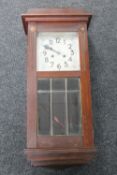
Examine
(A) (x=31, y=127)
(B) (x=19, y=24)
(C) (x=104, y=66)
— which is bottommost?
(A) (x=31, y=127)

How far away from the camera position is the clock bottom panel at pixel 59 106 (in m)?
0.75

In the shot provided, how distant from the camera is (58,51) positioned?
0.79 metres

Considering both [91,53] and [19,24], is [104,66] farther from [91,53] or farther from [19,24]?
[19,24]

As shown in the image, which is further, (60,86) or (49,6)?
(49,6)

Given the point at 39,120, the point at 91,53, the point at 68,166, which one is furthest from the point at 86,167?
the point at 91,53

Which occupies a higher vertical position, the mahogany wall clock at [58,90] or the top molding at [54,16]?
the top molding at [54,16]

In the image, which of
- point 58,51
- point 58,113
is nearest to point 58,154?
point 58,113

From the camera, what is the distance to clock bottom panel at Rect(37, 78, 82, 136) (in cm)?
75

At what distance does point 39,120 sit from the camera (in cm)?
75

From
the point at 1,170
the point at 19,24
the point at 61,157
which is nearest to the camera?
the point at 61,157

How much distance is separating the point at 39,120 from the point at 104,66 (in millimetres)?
270

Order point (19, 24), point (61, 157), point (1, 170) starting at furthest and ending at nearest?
point (19, 24) < point (1, 170) < point (61, 157)

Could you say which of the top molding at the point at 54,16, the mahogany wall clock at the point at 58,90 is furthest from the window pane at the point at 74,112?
the top molding at the point at 54,16

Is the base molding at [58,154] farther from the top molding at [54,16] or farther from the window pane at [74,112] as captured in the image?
the top molding at [54,16]
